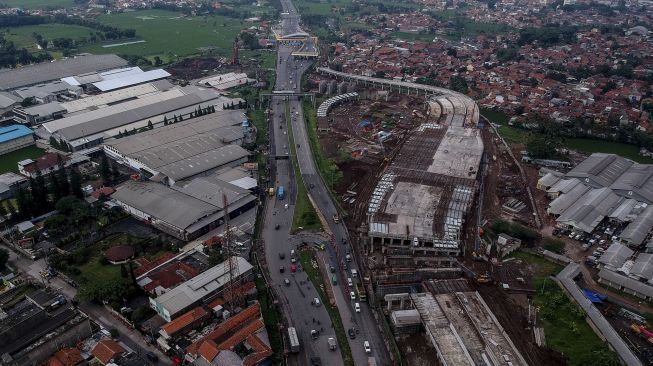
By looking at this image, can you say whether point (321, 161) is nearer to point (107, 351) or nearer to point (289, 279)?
point (289, 279)

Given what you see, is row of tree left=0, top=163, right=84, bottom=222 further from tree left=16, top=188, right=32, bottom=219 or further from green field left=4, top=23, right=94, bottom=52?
green field left=4, top=23, right=94, bottom=52

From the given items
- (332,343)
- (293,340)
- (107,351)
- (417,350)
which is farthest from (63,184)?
(417,350)

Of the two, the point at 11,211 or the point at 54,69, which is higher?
the point at 54,69

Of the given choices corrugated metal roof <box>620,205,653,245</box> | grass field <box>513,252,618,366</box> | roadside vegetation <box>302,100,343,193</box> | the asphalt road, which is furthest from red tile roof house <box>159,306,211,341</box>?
corrugated metal roof <box>620,205,653,245</box>

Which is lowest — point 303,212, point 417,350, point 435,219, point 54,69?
point 417,350

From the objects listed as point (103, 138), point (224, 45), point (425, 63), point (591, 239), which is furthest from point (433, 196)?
point (224, 45)

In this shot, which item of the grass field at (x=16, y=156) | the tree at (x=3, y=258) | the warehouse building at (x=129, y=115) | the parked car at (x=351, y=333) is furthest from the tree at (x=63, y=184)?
the parked car at (x=351, y=333)
